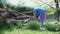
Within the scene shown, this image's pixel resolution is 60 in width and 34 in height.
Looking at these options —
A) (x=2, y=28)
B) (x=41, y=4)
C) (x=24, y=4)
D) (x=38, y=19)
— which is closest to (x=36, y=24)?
(x=38, y=19)

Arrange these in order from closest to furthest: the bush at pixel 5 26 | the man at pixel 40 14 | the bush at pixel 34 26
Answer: the bush at pixel 5 26, the bush at pixel 34 26, the man at pixel 40 14

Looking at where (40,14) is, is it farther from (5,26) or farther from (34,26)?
(5,26)

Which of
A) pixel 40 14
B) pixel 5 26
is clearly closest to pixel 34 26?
pixel 40 14

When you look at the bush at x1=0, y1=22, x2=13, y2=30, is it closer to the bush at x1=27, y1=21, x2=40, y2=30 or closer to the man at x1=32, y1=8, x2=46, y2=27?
the bush at x1=27, y1=21, x2=40, y2=30

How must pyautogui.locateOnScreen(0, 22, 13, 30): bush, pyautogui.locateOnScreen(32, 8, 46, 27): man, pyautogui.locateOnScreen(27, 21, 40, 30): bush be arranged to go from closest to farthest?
pyautogui.locateOnScreen(0, 22, 13, 30): bush
pyautogui.locateOnScreen(27, 21, 40, 30): bush
pyautogui.locateOnScreen(32, 8, 46, 27): man

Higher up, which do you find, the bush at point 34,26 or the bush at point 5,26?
the bush at point 5,26

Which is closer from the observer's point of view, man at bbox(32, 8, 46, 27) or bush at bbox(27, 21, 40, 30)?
bush at bbox(27, 21, 40, 30)

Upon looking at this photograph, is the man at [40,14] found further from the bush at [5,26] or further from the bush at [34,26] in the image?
the bush at [5,26]

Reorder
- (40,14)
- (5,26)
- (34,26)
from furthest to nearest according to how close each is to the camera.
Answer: (40,14) → (34,26) → (5,26)

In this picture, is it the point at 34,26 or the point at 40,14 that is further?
the point at 40,14

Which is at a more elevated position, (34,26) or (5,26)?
(5,26)

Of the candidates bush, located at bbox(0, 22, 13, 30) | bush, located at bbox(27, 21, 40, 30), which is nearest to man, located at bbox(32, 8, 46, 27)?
bush, located at bbox(27, 21, 40, 30)

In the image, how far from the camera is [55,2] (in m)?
6.32

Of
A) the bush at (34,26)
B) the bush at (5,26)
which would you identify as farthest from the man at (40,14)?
the bush at (5,26)
